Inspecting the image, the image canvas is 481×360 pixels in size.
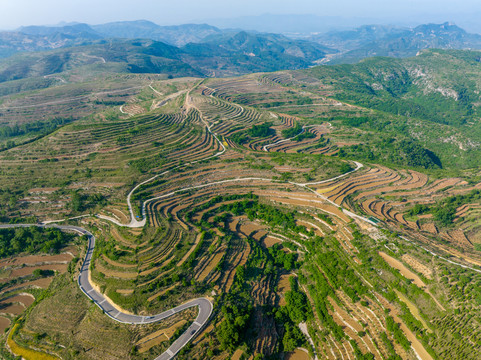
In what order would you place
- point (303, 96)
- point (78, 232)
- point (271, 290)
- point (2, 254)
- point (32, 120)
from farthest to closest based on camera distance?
1. point (303, 96)
2. point (32, 120)
3. point (78, 232)
4. point (2, 254)
5. point (271, 290)

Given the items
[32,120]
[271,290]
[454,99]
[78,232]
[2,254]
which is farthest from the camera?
[454,99]

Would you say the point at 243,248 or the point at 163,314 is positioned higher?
the point at 243,248

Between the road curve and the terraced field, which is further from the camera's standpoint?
the terraced field

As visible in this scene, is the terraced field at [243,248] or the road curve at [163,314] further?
the terraced field at [243,248]

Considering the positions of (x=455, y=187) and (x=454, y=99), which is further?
(x=454, y=99)

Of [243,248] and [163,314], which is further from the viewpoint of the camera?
[243,248]

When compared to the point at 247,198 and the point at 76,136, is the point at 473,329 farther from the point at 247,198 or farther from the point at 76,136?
the point at 76,136

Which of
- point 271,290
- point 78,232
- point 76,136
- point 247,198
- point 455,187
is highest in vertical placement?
point 76,136

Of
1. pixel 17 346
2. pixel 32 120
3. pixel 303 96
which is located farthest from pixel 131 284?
pixel 303 96
